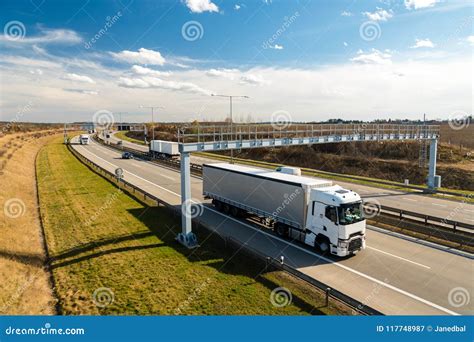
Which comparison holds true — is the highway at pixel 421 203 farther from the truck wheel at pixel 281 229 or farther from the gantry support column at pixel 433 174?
the truck wheel at pixel 281 229

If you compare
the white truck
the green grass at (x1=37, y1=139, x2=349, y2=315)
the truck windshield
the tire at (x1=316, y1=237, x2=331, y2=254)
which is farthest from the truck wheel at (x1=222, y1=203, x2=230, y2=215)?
the truck windshield

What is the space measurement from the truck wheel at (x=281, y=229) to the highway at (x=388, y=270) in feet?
Answer: 1.59

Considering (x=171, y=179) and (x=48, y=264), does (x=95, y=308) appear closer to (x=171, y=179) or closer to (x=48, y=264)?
(x=48, y=264)

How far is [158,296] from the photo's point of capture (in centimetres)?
1163

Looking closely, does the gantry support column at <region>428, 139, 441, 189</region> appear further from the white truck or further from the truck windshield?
the truck windshield

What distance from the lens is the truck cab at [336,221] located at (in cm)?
1466

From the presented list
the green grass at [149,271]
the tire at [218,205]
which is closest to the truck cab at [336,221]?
the green grass at [149,271]

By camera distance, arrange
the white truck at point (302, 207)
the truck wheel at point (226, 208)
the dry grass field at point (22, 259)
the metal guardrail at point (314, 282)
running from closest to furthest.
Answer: the metal guardrail at point (314, 282)
the dry grass field at point (22, 259)
the white truck at point (302, 207)
the truck wheel at point (226, 208)

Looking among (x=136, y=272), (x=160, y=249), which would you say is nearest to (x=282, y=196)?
(x=160, y=249)

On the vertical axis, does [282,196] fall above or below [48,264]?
above

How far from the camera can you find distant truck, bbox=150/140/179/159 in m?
53.3

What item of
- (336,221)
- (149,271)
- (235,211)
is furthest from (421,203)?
(149,271)

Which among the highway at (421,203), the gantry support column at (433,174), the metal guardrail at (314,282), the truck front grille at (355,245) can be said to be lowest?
the highway at (421,203)

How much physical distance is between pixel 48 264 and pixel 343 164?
133 feet
